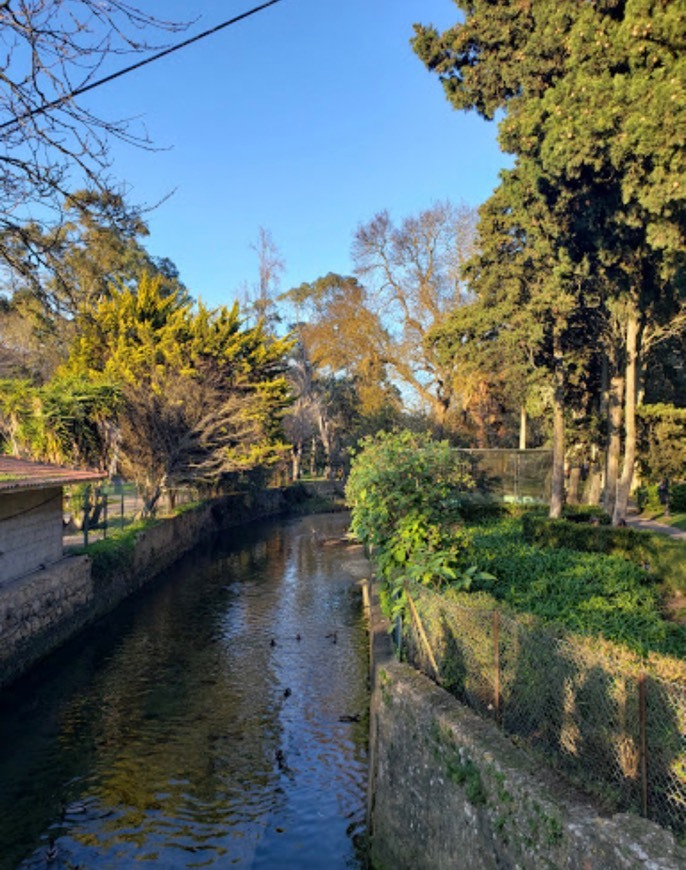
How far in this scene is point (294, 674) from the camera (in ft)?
45.1

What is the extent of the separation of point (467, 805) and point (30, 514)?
40.7 ft

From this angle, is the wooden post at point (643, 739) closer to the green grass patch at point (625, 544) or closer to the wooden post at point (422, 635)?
the wooden post at point (422, 635)

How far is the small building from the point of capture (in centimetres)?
1352

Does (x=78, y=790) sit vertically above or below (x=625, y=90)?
below

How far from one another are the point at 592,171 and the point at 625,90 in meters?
1.62

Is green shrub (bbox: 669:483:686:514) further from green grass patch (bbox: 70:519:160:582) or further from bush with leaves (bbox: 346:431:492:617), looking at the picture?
green grass patch (bbox: 70:519:160:582)

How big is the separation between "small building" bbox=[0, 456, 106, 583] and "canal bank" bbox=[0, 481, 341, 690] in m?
0.33

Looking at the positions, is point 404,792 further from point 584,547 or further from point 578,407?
point 578,407

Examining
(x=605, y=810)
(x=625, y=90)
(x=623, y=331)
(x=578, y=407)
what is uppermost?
(x=625, y=90)

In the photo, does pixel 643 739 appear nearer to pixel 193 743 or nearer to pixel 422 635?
pixel 422 635

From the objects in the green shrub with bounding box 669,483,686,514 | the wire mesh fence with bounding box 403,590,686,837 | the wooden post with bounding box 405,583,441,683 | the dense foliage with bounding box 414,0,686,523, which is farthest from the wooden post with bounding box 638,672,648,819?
the green shrub with bounding box 669,483,686,514

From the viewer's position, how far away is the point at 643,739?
4227 millimetres

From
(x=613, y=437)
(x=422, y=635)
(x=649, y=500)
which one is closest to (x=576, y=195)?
(x=613, y=437)

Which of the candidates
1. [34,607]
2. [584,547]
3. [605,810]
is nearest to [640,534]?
[584,547]
